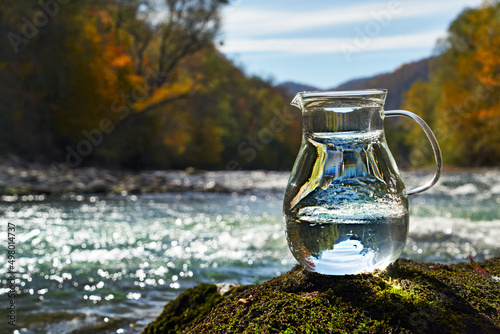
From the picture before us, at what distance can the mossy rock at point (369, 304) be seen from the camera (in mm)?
1482

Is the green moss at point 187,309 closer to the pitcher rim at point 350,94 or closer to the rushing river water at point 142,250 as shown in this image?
the rushing river water at point 142,250

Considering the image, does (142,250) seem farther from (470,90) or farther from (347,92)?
(470,90)

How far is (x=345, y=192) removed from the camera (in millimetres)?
1801

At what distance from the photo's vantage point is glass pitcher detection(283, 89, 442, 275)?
69.7 inches

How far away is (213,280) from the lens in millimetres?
4711

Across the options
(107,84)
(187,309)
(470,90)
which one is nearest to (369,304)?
(187,309)

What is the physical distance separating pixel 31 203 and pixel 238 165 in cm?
3638

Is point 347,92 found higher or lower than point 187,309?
higher

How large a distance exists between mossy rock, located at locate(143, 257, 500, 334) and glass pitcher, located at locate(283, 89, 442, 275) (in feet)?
→ 0.31

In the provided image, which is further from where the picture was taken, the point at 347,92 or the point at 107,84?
the point at 107,84

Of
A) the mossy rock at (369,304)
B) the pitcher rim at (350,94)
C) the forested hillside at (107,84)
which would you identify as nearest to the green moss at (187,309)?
the mossy rock at (369,304)

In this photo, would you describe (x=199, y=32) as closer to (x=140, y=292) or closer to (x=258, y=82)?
(x=140, y=292)

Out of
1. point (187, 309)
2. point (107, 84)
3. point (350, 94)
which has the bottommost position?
point (187, 309)

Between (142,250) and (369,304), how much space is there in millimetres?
5025
